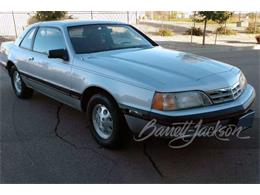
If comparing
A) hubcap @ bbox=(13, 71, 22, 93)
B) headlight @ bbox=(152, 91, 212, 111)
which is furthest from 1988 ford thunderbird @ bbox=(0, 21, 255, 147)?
hubcap @ bbox=(13, 71, 22, 93)

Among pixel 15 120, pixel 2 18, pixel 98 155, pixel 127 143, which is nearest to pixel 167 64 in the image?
pixel 127 143

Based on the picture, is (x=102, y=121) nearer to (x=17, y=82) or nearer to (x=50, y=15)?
(x=17, y=82)

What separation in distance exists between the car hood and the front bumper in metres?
0.25

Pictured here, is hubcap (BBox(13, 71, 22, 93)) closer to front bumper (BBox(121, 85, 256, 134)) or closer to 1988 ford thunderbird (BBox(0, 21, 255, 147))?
1988 ford thunderbird (BBox(0, 21, 255, 147))

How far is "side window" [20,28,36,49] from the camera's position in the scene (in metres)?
6.03

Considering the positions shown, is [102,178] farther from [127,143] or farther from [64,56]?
[64,56]

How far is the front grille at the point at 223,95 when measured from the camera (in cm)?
367

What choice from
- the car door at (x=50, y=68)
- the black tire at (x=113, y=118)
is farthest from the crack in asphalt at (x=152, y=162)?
the car door at (x=50, y=68)

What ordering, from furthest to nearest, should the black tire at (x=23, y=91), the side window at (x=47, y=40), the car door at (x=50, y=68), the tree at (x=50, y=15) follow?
1. the tree at (x=50, y=15)
2. the black tire at (x=23, y=91)
3. the side window at (x=47, y=40)
4. the car door at (x=50, y=68)

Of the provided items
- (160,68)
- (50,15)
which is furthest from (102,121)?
(50,15)

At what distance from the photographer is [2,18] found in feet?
68.7

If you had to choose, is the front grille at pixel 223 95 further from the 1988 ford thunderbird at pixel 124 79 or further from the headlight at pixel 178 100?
the headlight at pixel 178 100

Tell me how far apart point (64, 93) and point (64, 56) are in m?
0.53

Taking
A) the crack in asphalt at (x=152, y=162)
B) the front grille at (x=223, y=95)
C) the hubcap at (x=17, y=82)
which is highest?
the front grille at (x=223, y=95)
